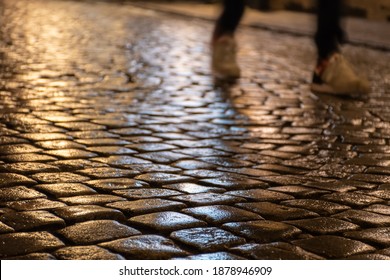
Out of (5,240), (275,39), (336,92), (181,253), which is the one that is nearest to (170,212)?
(181,253)

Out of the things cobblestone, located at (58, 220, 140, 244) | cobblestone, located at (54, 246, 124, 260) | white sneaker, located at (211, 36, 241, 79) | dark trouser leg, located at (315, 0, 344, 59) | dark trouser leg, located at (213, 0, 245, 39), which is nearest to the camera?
cobblestone, located at (54, 246, 124, 260)

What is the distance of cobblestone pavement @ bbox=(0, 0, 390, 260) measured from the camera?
265 centimetres

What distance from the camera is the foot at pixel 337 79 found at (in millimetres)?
5746

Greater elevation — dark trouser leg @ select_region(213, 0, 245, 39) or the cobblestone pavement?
dark trouser leg @ select_region(213, 0, 245, 39)

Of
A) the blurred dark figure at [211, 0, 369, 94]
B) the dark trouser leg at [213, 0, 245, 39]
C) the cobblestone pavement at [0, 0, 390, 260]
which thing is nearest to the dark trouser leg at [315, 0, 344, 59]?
→ the blurred dark figure at [211, 0, 369, 94]

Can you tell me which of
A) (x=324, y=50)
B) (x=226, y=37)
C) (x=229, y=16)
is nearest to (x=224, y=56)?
(x=226, y=37)

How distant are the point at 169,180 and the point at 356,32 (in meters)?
9.12

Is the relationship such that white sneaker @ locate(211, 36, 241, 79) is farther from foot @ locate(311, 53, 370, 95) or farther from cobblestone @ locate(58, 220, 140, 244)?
cobblestone @ locate(58, 220, 140, 244)

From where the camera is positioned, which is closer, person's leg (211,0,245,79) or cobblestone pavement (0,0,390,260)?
cobblestone pavement (0,0,390,260)

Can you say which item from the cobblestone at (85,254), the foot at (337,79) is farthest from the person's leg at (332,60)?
the cobblestone at (85,254)

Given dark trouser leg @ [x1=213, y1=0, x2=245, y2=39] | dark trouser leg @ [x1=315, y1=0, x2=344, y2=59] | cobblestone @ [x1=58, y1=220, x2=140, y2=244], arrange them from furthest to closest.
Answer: dark trouser leg @ [x1=213, y1=0, x2=245, y2=39] → dark trouser leg @ [x1=315, y1=0, x2=344, y2=59] → cobblestone @ [x1=58, y1=220, x2=140, y2=244]

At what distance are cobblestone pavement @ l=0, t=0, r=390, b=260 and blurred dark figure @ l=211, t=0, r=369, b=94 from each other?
15 cm

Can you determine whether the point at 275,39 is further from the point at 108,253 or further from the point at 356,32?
the point at 108,253
